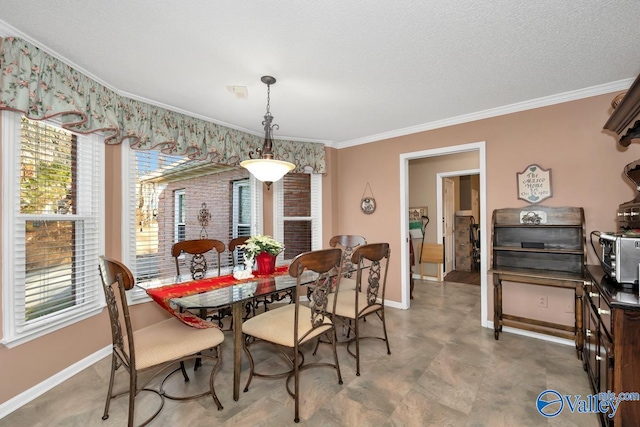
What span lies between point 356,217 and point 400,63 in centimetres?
255

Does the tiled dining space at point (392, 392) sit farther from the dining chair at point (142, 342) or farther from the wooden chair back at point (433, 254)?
the wooden chair back at point (433, 254)

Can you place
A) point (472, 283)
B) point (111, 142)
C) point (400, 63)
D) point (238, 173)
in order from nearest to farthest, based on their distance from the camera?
point (400, 63) < point (111, 142) < point (238, 173) < point (472, 283)

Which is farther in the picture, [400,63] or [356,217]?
[356,217]

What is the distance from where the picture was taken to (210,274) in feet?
9.37

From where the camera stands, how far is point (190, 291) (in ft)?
7.23

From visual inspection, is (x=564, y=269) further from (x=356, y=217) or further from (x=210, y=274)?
(x=210, y=274)

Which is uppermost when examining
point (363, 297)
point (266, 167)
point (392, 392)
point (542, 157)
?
point (542, 157)

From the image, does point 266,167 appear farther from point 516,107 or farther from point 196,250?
point 516,107

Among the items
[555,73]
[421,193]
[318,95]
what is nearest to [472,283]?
[421,193]

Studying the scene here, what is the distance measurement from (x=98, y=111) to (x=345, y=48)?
2.09m

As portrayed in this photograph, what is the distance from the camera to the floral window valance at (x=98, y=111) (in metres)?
1.89

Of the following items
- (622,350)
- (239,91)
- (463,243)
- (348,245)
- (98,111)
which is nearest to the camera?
(622,350)

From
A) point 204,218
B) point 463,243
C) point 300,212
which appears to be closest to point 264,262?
point 204,218

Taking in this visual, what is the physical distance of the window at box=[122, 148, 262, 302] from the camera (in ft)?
9.73
